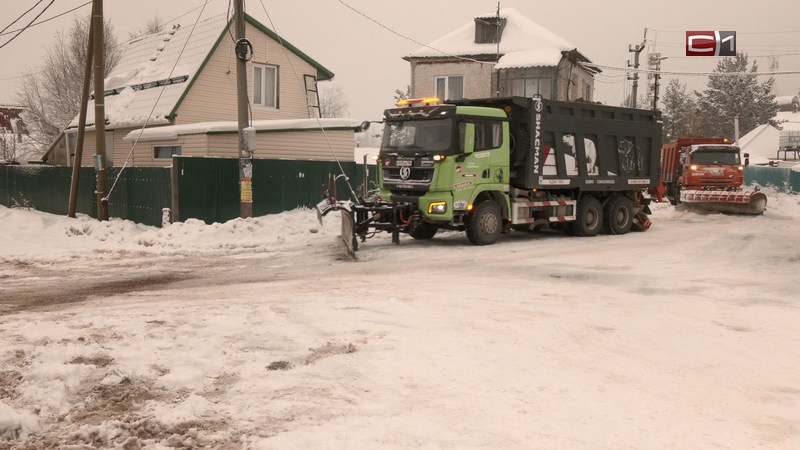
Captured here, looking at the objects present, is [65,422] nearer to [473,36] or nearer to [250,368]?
[250,368]

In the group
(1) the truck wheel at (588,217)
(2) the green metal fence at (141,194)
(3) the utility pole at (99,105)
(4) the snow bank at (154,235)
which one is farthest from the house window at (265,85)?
(1) the truck wheel at (588,217)

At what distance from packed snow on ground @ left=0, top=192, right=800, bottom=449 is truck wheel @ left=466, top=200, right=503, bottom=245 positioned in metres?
2.36

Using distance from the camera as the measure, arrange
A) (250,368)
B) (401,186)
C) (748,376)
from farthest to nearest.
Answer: (401,186)
(748,376)
(250,368)

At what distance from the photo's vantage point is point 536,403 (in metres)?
5.38

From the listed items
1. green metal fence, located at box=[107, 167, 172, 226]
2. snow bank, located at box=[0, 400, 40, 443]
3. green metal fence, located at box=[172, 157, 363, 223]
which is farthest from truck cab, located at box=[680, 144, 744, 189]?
snow bank, located at box=[0, 400, 40, 443]

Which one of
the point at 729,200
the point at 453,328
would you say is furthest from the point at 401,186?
the point at 729,200

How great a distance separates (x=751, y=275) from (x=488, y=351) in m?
7.37

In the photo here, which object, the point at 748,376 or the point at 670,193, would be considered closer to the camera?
the point at 748,376

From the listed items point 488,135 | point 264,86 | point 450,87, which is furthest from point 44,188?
point 450,87

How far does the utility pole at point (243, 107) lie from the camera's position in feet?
54.4

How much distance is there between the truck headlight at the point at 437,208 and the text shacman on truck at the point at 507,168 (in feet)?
0.07

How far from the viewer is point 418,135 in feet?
50.0

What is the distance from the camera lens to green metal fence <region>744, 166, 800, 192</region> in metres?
43.5

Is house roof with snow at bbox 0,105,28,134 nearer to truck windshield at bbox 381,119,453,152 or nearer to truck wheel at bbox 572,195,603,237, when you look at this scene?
truck windshield at bbox 381,119,453,152
